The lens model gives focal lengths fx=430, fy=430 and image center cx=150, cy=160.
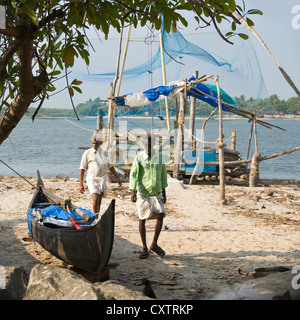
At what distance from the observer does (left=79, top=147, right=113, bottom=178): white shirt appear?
6676mm

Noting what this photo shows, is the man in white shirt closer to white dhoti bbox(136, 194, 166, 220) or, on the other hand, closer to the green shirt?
the green shirt

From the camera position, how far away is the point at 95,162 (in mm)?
6703

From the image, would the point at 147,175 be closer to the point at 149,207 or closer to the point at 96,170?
the point at 149,207

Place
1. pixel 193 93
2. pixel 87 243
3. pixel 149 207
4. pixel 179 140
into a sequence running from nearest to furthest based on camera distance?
pixel 87 243 → pixel 149 207 → pixel 193 93 → pixel 179 140

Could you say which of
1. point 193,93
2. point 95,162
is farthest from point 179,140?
point 95,162

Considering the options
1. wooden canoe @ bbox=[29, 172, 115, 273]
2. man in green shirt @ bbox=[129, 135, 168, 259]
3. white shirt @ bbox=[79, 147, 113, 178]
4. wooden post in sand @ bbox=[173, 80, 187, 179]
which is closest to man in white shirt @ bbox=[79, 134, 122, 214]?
white shirt @ bbox=[79, 147, 113, 178]

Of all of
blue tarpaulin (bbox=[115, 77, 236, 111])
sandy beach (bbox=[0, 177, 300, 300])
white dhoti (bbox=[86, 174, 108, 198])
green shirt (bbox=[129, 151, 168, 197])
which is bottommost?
sandy beach (bbox=[0, 177, 300, 300])

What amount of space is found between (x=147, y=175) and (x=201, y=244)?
1631 mm

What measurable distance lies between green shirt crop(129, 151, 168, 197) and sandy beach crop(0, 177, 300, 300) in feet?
3.09

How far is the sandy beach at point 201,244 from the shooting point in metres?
4.70

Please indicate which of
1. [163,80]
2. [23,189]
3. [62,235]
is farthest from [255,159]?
[62,235]

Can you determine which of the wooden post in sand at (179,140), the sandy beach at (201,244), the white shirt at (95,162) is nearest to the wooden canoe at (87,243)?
the sandy beach at (201,244)

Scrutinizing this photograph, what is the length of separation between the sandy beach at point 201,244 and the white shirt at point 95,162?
3.63ft

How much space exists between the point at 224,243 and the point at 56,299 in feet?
11.8
